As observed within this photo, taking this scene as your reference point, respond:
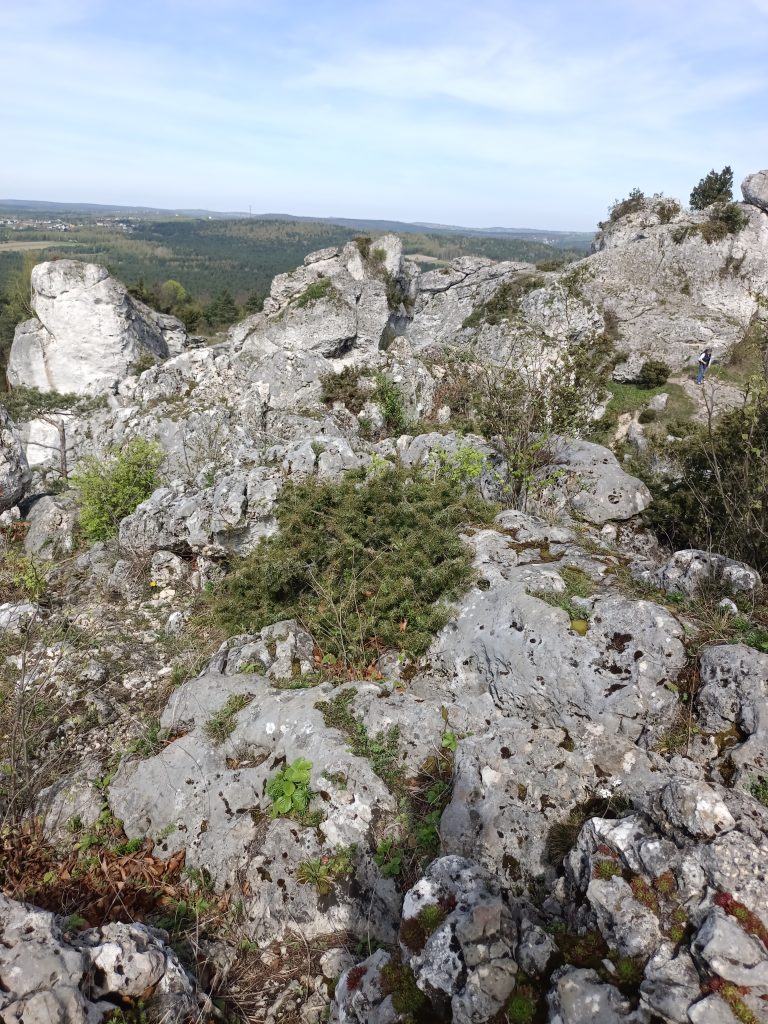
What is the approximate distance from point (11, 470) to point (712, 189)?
5119 cm

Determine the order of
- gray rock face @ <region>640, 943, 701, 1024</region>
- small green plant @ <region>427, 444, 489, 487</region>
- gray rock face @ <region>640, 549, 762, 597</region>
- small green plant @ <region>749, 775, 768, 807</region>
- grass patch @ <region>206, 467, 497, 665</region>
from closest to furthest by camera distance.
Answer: gray rock face @ <region>640, 943, 701, 1024</region> → small green plant @ <region>749, 775, 768, 807</region> → gray rock face @ <region>640, 549, 762, 597</region> → grass patch @ <region>206, 467, 497, 665</region> → small green plant @ <region>427, 444, 489, 487</region>

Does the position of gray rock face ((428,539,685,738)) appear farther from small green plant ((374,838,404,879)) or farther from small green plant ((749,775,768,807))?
small green plant ((374,838,404,879))

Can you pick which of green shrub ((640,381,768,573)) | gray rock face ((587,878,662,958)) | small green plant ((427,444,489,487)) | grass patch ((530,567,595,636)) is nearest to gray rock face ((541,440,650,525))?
green shrub ((640,381,768,573))

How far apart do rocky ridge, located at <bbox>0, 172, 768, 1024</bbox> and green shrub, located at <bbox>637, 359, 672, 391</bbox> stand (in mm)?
21726

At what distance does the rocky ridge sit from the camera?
327 centimetres

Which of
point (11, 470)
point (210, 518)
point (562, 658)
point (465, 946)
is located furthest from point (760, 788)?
point (11, 470)

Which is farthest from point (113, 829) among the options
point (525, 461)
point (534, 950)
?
point (525, 461)

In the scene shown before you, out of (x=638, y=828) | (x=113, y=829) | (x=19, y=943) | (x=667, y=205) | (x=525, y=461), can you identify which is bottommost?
(x=113, y=829)

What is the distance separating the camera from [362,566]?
760 cm

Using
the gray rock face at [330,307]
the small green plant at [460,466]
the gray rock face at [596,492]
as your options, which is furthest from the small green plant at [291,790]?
the gray rock face at [330,307]

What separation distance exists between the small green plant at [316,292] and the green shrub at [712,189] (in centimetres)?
3025

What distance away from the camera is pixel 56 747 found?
21.9 feet

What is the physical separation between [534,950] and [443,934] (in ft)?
1.85

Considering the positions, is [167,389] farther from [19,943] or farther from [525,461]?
[19,943]
